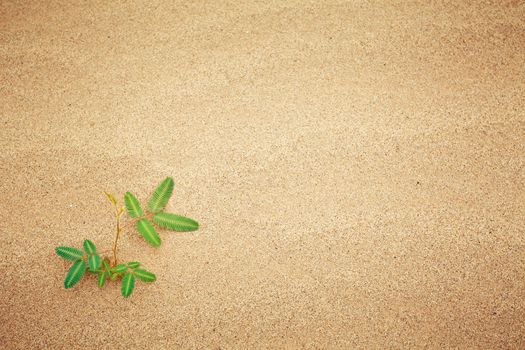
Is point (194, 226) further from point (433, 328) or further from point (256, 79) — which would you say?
point (433, 328)

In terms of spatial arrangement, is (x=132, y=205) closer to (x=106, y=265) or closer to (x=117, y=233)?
(x=117, y=233)

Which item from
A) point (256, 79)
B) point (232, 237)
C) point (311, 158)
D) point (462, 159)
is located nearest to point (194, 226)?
point (232, 237)

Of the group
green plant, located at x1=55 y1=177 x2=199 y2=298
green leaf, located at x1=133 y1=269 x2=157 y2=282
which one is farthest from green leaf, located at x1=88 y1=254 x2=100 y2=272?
green leaf, located at x1=133 y1=269 x2=157 y2=282

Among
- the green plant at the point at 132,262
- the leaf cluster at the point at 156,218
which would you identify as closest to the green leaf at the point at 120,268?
the green plant at the point at 132,262

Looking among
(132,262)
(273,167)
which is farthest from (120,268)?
(273,167)

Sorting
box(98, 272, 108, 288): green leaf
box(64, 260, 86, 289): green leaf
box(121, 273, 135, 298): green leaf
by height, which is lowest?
box(121, 273, 135, 298): green leaf

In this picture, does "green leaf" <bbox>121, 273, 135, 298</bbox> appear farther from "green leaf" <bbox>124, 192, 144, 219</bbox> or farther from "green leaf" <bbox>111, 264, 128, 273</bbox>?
"green leaf" <bbox>124, 192, 144, 219</bbox>
